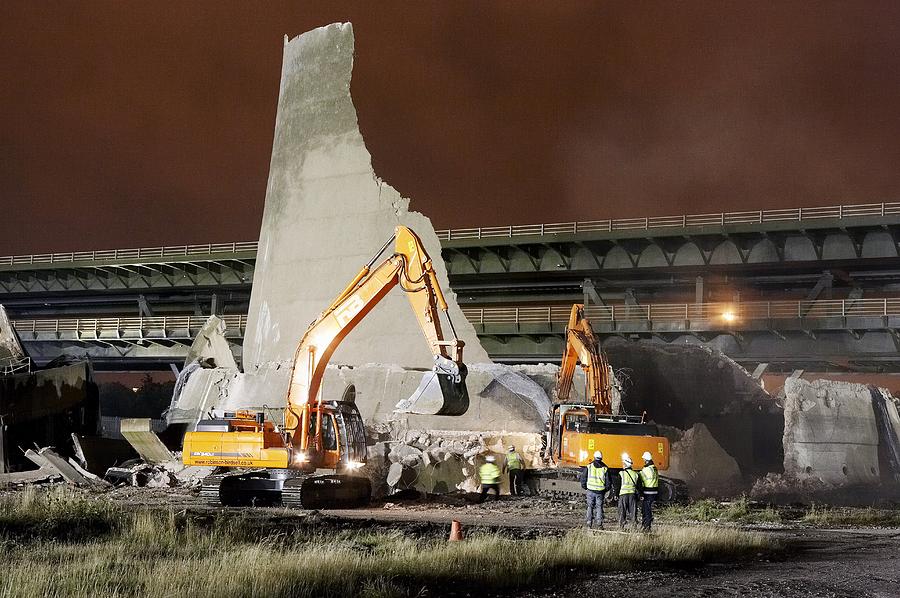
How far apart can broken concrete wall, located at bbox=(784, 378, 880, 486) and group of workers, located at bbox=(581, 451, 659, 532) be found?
12387mm

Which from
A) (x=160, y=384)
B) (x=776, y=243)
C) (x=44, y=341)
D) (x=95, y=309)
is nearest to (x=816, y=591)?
(x=776, y=243)

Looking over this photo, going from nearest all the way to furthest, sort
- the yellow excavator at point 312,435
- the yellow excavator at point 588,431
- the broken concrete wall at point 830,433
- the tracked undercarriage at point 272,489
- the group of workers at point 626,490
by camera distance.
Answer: the group of workers at point 626,490 → the tracked undercarriage at point 272,489 → the yellow excavator at point 312,435 → the yellow excavator at point 588,431 → the broken concrete wall at point 830,433

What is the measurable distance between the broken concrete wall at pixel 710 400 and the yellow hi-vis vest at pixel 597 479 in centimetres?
1370

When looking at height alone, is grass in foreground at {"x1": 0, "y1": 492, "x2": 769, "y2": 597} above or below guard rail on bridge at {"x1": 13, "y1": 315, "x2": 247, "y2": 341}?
below

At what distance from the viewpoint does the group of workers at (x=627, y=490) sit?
50.4 feet

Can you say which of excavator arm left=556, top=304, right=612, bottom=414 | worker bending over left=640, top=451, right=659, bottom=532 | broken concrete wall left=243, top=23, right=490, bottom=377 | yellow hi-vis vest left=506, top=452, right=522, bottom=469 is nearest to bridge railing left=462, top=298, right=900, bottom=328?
broken concrete wall left=243, top=23, right=490, bottom=377

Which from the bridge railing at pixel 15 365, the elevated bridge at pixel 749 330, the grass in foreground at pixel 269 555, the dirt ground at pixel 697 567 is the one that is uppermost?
the elevated bridge at pixel 749 330

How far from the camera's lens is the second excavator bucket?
52.4 ft

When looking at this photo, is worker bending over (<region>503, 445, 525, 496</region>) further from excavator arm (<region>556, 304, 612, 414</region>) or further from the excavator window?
the excavator window

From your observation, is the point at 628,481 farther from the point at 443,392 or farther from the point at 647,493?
the point at 443,392

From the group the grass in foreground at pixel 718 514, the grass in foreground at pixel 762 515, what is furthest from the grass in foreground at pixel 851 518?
the grass in foreground at pixel 718 514

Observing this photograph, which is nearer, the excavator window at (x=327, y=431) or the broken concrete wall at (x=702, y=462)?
the excavator window at (x=327, y=431)

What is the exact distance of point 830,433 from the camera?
26938 millimetres

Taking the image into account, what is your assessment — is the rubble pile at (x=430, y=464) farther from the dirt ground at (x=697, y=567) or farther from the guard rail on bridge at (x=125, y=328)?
the guard rail on bridge at (x=125, y=328)
